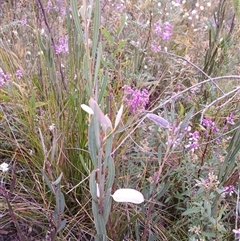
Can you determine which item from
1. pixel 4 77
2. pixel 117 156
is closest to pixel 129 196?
pixel 117 156

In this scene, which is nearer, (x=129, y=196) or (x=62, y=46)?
(x=129, y=196)

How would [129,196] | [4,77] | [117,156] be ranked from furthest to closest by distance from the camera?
[4,77], [117,156], [129,196]

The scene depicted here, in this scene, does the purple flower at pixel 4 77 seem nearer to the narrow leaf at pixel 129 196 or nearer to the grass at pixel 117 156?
the grass at pixel 117 156

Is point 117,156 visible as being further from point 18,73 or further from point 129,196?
point 18,73

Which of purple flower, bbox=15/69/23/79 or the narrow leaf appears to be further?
purple flower, bbox=15/69/23/79

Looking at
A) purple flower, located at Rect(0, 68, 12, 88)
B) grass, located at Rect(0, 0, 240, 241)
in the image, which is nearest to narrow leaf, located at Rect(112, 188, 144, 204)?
grass, located at Rect(0, 0, 240, 241)

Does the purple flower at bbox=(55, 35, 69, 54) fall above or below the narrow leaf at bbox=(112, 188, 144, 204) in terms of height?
above

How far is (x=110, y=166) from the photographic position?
27.2 inches

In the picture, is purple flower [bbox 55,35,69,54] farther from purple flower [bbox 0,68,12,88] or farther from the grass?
purple flower [bbox 0,68,12,88]

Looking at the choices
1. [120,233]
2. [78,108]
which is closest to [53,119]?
[78,108]

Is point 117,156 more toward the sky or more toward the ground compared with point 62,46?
more toward the ground

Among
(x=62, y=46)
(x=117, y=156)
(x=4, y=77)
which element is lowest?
(x=117, y=156)

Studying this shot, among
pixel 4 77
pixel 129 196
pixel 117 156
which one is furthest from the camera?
pixel 4 77

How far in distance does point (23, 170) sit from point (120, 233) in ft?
1.32
